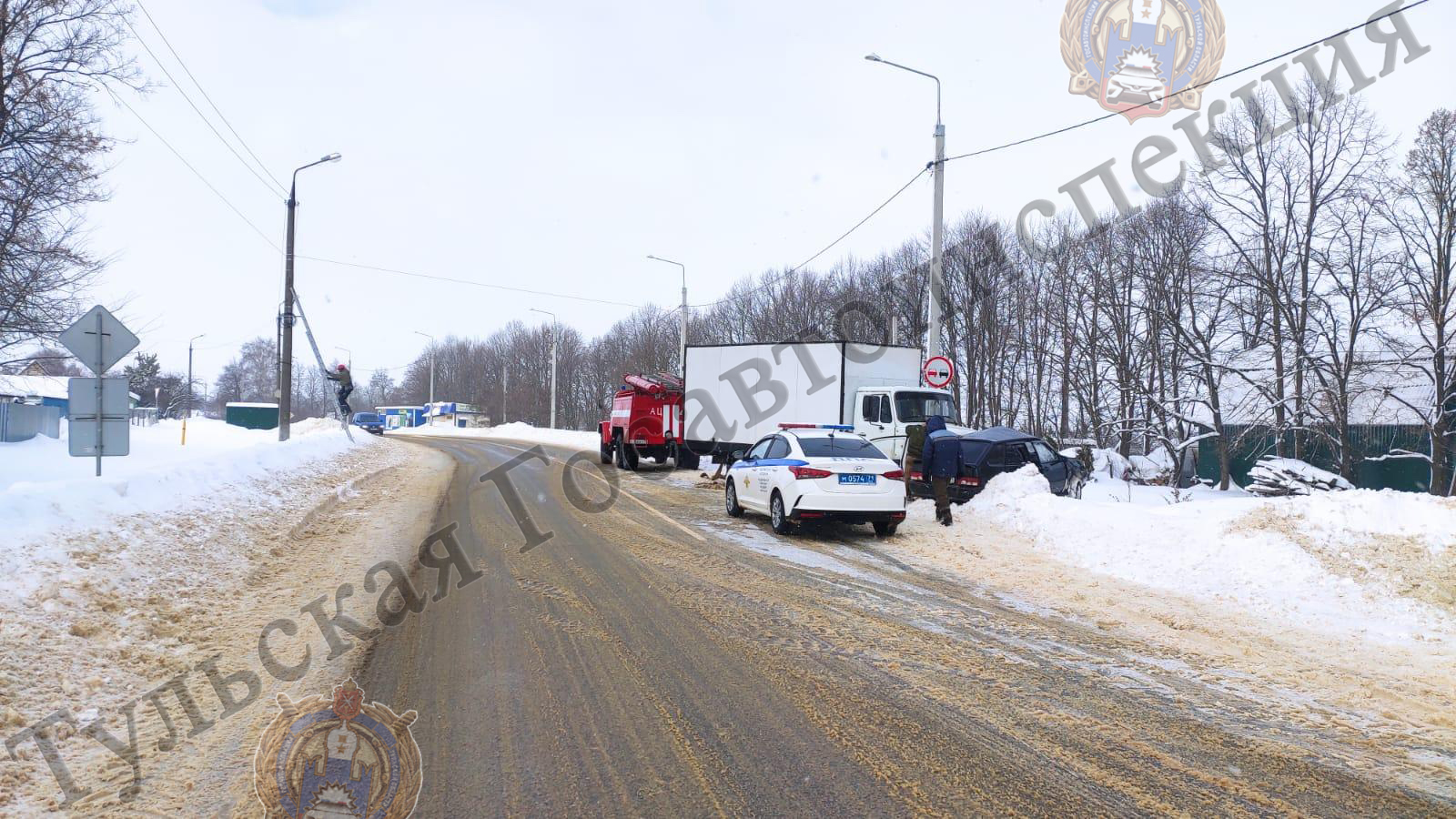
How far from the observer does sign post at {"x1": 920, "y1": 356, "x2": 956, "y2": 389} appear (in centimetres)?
1692

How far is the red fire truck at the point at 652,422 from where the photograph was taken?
79.9ft

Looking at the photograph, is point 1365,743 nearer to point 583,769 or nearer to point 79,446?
point 583,769

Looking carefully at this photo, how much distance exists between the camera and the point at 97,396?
32.3 feet

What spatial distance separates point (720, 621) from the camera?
21.6 feet

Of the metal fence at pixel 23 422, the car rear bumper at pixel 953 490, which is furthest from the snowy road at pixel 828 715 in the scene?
A: the metal fence at pixel 23 422

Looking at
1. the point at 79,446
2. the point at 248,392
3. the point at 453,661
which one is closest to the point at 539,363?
the point at 248,392

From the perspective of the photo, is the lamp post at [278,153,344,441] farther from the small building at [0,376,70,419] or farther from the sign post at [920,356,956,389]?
the sign post at [920,356,956,389]

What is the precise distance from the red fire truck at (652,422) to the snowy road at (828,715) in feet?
53.9

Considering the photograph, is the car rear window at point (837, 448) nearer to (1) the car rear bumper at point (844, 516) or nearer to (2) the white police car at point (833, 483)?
(2) the white police car at point (833, 483)

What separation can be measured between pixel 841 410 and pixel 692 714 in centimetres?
1445

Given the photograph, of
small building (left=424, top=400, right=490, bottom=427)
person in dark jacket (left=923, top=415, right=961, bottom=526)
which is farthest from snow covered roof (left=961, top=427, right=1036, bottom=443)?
small building (left=424, top=400, right=490, bottom=427)

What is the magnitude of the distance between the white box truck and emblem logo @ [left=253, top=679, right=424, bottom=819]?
14.1m

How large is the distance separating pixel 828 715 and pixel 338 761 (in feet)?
8.38

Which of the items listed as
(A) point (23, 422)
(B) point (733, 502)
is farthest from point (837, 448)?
(A) point (23, 422)
